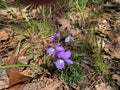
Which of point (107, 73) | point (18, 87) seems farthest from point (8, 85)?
point (107, 73)

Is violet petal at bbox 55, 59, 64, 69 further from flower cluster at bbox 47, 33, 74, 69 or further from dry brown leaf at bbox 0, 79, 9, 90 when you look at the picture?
dry brown leaf at bbox 0, 79, 9, 90

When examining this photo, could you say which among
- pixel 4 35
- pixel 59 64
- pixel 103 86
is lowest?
pixel 103 86

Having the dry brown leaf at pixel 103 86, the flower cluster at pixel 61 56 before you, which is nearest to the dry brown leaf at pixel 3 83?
the flower cluster at pixel 61 56

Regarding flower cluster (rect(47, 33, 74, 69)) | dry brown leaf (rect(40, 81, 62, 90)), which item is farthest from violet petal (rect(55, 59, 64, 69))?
dry brown leaf (rect(40, 81, 62, 90))

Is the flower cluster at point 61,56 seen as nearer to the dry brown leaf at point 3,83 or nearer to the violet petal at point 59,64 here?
the violet petal at point 59,64

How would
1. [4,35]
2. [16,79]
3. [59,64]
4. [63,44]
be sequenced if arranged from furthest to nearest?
1. [4,35]
2. [63,44]
3. [16,79]
4. [59,64]

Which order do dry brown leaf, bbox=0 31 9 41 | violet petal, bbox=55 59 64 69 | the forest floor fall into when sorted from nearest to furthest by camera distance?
1. violet petal, bbox=55 59 64 69
2. the forest floor
3. dry brown leaf, bbox=0 31 9 41

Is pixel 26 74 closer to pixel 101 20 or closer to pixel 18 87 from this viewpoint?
pixel 18 87

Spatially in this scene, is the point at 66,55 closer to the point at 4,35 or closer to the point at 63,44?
the point at 63,44

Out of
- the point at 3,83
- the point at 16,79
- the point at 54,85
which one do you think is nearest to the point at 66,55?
the point at 54,85
